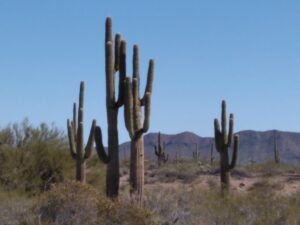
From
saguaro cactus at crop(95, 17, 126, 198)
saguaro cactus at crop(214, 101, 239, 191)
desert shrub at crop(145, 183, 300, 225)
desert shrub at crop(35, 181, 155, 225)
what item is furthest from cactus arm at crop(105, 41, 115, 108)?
saguaro cactus at crop(214, 101, 239, 191)

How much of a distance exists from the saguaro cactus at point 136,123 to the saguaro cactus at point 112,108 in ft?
1.11

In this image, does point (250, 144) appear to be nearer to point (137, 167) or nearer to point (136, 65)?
point (136, 65)

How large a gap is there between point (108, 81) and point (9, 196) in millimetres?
5684

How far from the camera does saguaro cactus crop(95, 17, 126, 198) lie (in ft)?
58.0

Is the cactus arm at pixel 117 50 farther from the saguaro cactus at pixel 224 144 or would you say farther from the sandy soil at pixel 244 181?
the sandy soil at pixel 244 181

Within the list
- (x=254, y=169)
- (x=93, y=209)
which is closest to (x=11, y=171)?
(x=93, y=209)

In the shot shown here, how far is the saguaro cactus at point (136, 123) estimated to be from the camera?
1708 centimetres

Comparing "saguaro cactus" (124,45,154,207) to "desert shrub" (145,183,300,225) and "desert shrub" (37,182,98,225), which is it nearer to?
"desert shrub" (145,183,300,225)

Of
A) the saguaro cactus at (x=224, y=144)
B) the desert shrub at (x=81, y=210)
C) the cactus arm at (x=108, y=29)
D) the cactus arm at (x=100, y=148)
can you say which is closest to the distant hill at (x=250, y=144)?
the saguaro cactus at (x=224, y=144)

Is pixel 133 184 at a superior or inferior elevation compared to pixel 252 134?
inferior

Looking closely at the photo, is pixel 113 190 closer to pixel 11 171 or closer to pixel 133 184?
pixel 133 184

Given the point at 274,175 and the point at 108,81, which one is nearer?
the point at 108,81

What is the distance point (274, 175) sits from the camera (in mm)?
40438

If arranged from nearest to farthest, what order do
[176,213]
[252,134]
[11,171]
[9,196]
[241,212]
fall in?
[176,213], [241,212], [9,196], [11,171], [252,134]
